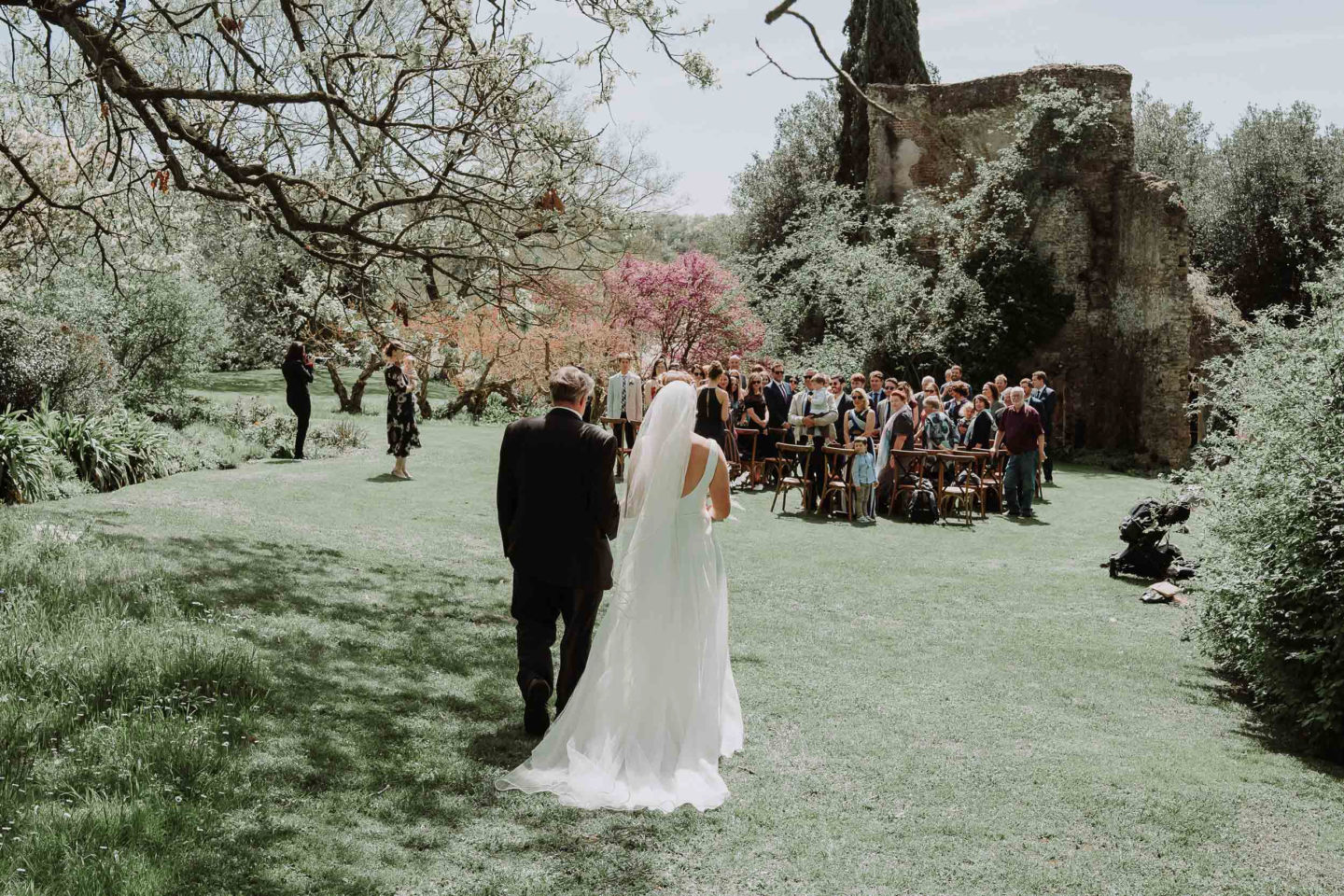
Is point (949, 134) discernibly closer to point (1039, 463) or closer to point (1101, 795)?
point (1039, 463)

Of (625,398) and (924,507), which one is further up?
(625,398)

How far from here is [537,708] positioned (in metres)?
5.45

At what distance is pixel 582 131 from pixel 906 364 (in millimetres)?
17527

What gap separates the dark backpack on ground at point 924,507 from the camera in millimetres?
14273

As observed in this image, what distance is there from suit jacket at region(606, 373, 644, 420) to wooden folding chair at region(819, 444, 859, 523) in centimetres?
319

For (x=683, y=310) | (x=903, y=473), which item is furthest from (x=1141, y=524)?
(x=683, y=310)

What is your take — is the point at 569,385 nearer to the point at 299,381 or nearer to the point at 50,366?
the point at 299,381

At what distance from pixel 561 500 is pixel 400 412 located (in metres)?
10.8

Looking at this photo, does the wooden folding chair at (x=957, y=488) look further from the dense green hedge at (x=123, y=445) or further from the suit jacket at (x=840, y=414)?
the dense green hedge at (x=123, y=445)

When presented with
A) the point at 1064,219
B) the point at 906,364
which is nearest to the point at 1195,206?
the point at 1064,219

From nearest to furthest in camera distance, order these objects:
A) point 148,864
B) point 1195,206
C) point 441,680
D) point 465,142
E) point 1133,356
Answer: point 148,864
point 441,680
point 465,142
point 1133,356
point 1195,206

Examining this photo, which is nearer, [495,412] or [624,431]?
[624,431]

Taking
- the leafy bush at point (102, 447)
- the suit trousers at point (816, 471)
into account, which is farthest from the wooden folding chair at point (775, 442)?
→ the leafy bush at point (102, 447)

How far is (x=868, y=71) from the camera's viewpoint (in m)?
29.2
